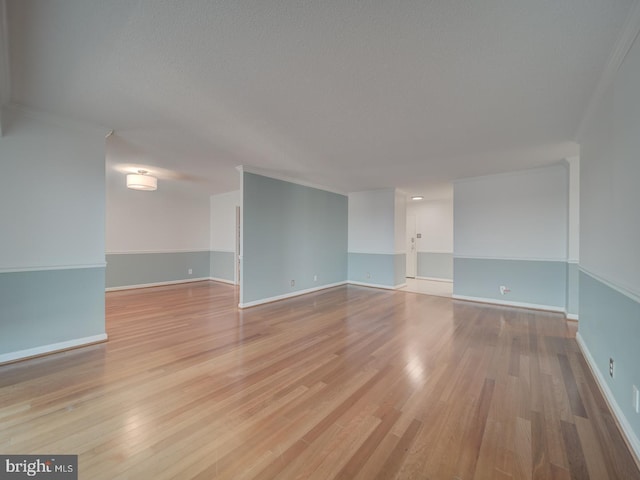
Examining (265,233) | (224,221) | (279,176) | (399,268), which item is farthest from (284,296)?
(224,221)

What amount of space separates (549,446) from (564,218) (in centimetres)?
411

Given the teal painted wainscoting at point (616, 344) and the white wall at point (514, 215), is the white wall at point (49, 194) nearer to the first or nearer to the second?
the teal painted wainscoting at point (616, 344)

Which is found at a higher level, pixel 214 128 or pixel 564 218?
pixel 214 128

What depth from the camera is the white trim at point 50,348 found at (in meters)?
2.51

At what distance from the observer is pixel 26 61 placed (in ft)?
6.18

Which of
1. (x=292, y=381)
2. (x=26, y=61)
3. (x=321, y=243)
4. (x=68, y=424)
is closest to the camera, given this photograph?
(x=68, y=424)

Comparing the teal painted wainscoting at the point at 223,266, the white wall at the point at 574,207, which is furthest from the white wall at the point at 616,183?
Answer: the teal painted wainscoting at the point at 223,266

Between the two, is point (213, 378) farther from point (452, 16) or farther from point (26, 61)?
point (452, 16)

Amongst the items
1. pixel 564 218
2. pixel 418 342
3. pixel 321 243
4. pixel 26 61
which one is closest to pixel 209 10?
pixel 26 61

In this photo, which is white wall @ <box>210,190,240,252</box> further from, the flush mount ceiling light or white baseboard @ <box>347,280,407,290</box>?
white baseboard @ <box>347,280,407,290</box>

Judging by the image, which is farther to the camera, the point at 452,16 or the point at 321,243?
the point at 321,243

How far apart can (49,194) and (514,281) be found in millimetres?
6725

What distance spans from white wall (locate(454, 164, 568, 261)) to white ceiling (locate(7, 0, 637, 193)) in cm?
111
